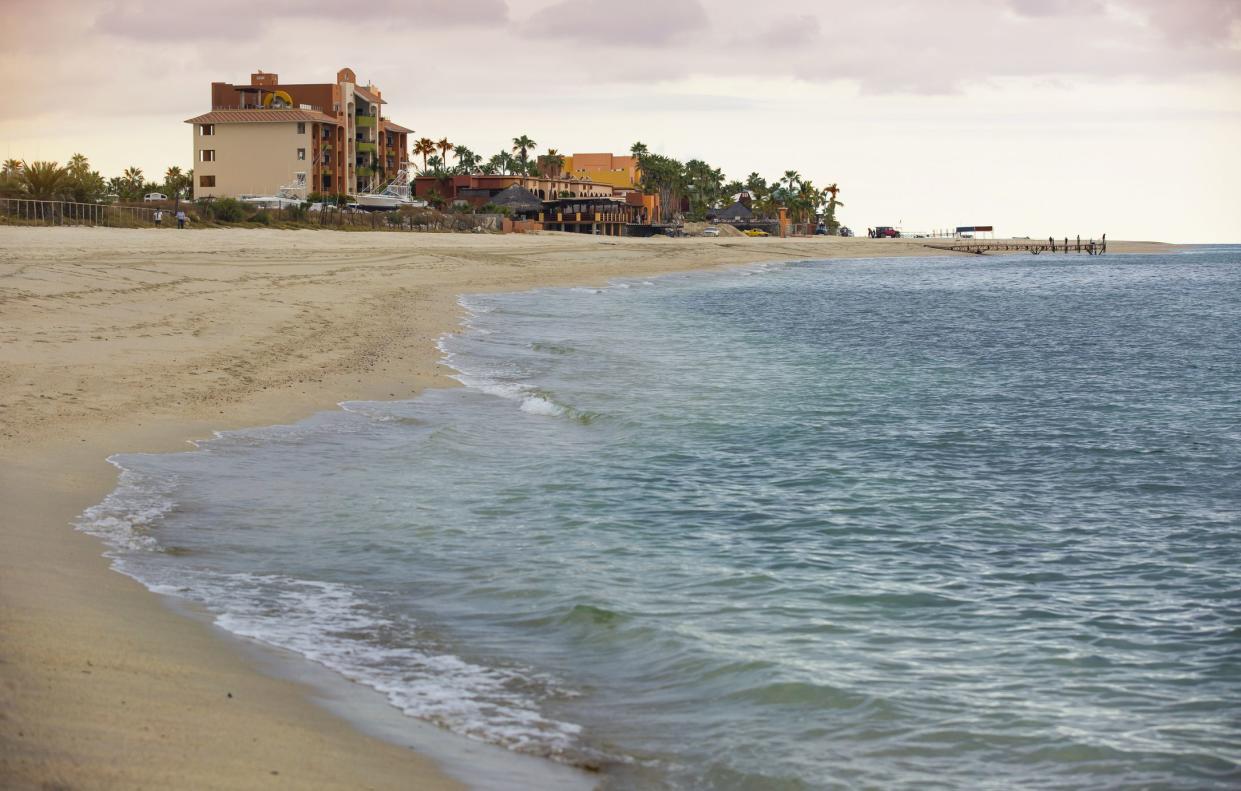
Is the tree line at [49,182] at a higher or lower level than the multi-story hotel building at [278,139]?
lower

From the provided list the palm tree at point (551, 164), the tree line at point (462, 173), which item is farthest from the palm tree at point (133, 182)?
the palm tree at point (551, 164)

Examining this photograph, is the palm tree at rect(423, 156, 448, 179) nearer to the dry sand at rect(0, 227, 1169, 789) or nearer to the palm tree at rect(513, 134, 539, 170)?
the palm tree at rect(513, 134, 539, 170)

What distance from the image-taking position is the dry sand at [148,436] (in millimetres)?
5250

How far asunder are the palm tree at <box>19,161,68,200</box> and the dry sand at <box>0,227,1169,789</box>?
41.1 ft

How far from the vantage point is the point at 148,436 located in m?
13.8

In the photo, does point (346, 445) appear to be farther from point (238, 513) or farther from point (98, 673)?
point (98, 673)

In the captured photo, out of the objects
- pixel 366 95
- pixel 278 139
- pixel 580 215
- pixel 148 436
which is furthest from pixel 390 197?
pixel 148 436

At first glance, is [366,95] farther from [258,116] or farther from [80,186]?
[80,186]

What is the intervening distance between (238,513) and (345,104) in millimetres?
105579

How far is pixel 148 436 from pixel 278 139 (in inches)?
3777

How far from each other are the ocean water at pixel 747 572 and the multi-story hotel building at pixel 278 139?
291ft

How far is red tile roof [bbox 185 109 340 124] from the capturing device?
102250 mm

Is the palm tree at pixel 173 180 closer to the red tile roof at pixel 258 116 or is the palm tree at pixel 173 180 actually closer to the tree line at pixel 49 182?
the red tile roof at pixel 258 116

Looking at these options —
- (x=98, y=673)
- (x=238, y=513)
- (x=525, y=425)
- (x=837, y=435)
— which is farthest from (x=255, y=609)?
(x=837, y=435)
